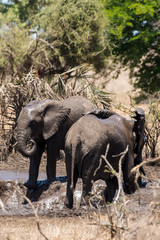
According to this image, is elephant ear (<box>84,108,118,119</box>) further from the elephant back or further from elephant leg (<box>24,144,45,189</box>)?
elephant leg (<box>24,144,45,189</box>)

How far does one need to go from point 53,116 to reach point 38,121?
40 centimetres

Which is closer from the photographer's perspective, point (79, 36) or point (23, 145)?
point (23, 145)

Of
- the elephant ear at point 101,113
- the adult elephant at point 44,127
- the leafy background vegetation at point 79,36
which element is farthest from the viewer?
the leafy background vegetation at point 79,36

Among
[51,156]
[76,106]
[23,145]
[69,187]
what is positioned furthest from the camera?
[76,106]

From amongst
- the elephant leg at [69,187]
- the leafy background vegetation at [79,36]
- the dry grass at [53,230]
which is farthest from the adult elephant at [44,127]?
the leafy background vegetation at [79,36]

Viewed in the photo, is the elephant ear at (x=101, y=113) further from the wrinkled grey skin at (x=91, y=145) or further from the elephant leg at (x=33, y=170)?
the elephant leg at (x=33, y=170)

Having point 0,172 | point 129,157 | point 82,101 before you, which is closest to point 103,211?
point 129,157

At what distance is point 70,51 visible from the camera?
17.2m

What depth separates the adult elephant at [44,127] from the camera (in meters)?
7.52

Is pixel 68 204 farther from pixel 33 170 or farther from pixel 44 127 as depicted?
pixel 44 127

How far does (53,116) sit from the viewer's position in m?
8.08

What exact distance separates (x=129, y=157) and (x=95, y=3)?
1166cm

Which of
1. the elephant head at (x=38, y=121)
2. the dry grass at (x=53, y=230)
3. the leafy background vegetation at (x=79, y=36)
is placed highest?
the leafy background vegetation at (x=79, y=36)

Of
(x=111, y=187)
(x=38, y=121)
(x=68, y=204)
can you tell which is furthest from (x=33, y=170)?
(x=111, y=187)
